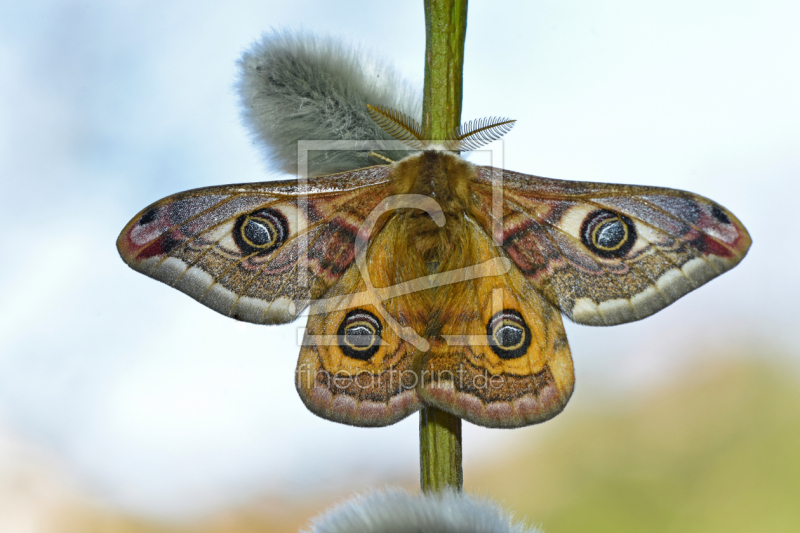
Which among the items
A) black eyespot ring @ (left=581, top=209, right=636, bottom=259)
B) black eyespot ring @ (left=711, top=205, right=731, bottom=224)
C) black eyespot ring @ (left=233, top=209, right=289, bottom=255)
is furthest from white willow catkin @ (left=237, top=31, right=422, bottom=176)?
black eyespot ring @ (left=711, top=205, right=731, bottom=224)

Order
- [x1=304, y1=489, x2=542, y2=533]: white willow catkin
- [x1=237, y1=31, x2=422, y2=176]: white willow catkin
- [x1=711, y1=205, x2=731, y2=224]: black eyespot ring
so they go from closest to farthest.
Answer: [x1=304, y1=489, x2=542, y2=533]: white willow catkin, [x1=711, y1=205, x2=731, y2=224]: black eyespot ring, [x1=237, y1=31, x2=422, y2=176]: white willow catkin

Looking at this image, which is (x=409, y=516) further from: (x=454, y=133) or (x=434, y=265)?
(x=454, y=133)

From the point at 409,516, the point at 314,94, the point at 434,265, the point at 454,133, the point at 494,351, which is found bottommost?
the point at 409,516

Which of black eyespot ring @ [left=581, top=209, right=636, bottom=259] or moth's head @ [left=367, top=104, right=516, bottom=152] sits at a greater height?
moth's head @ [left=367, top=104, right=516, bottom=152]

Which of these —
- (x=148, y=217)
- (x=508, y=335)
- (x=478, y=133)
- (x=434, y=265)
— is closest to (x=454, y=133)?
(x=478, y=133)

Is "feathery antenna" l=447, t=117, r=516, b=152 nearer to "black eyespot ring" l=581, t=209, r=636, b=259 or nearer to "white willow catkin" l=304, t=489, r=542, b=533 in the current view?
"black eyespot ring" l=581, t=209, r=636, b=259

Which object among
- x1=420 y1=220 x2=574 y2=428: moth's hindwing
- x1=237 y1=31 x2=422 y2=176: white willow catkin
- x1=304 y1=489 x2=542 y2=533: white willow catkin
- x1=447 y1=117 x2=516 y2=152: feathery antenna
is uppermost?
x1=237 y1=31 x2=422 y2=176: white willow catkin

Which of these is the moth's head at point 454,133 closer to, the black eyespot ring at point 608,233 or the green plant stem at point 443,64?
the green plant stem at point 443,64

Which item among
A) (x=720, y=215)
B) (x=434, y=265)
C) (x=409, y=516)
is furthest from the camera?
(x=434, y=265)
